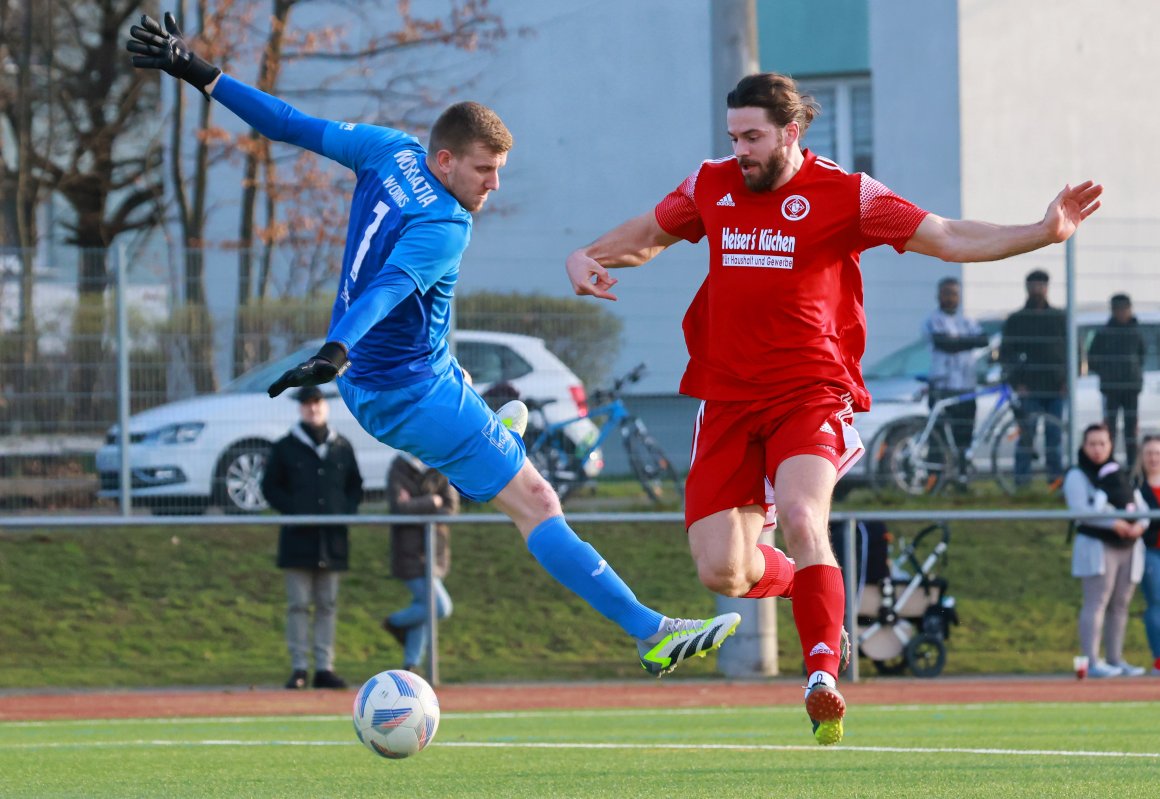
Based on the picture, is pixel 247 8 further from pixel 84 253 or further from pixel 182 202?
pixel 84 253

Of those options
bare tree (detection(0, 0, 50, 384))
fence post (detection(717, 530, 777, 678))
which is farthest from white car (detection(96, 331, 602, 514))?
bare tree (detection(0, 0, 50, 384))

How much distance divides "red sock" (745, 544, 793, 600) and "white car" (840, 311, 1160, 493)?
839 centimetres

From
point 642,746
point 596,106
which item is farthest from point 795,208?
point 596,106

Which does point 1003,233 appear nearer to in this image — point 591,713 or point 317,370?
point 317,370

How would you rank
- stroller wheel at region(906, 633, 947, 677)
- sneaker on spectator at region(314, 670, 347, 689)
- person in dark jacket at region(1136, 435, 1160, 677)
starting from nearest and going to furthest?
sneaker on spectator at region(314, 670, 347, 689), person in dark jacket at region(1136, 435, 1160, 677), stroller wheel at region(906, 633, 947, 677)

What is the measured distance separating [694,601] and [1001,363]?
135 inches

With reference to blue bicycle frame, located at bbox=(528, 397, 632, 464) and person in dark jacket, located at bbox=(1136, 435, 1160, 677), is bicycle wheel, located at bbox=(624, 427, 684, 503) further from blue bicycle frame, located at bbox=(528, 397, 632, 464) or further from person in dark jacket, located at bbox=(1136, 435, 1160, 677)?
person in dark jacket, located at bbox=(1136, 435, 1160, 677)

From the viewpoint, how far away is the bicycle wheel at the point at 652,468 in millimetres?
15328

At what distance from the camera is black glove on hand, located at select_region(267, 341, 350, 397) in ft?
18.5

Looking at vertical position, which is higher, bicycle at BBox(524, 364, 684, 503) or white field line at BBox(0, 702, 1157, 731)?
bicycle at BBox(524, 364, 684, 503)

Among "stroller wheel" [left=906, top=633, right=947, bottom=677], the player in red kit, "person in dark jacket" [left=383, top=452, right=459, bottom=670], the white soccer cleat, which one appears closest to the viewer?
the player in red kit

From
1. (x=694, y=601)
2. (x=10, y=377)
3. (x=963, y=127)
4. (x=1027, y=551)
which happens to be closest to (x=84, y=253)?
(x=10, y=377)

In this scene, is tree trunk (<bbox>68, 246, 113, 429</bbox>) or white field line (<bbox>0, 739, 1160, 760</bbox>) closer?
white field line (<bbox>0, 739, 1160, 760</bbox>)

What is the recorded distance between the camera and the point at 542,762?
26.0 feet
